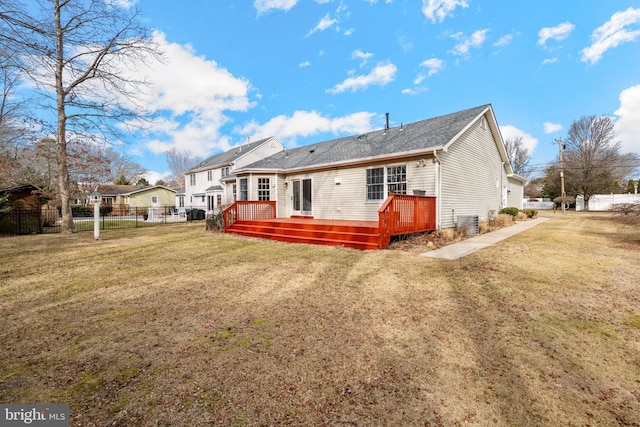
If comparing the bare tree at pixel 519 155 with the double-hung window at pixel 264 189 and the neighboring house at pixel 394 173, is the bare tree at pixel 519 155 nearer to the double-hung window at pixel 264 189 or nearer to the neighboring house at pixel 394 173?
the neighboring house at pixel 394 173

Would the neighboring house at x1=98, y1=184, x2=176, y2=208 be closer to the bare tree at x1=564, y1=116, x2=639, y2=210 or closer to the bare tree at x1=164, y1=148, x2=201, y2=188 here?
the bare tree at x1=164, y1=148, x2=201, y2=188

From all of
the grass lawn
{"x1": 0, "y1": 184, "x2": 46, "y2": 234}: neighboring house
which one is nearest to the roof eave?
the grass lawn

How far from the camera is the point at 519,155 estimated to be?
40.3m

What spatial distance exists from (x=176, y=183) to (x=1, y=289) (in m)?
51.4

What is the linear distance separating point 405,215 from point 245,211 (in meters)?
7.61

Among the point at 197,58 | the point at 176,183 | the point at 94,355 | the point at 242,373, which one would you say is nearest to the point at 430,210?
the point at 242,373

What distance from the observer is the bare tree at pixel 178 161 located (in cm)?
4994

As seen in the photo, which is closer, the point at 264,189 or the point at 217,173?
the point at 264,189

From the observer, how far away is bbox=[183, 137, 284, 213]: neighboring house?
2573 centimetres

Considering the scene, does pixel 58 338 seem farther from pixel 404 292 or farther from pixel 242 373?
pixel 404 292

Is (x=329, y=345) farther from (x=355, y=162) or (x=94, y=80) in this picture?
(x=94, y=80)

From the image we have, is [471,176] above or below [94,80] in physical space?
below

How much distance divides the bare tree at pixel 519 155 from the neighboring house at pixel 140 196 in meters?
51.4

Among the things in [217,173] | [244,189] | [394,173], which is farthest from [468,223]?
[217,173]
